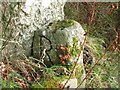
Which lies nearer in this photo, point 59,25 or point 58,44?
point 58,44

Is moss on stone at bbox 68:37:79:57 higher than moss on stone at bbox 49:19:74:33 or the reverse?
the reverse

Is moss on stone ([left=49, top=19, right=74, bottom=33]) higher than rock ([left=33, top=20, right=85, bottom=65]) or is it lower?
higher

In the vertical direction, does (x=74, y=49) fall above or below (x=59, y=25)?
below

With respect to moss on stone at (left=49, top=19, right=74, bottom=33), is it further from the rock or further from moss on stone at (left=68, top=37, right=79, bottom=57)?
moss on stone at (left=68, top=37, right=79, bottom=57)

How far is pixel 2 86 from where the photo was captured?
256cm

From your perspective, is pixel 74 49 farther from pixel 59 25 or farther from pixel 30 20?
pixel 30 20

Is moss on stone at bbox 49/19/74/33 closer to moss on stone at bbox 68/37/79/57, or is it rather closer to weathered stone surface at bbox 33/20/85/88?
weathered stone surface at bbox 33/20/85/88

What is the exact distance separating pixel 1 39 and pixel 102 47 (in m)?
1.74

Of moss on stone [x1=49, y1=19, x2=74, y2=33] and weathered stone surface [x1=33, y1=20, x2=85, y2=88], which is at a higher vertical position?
moss on stone [x1=49, y1=19, x2=74, y2=33]

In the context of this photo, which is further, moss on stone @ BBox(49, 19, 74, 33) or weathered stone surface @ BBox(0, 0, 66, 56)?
moss on stone @ BBox(49, 19, 74, 33)

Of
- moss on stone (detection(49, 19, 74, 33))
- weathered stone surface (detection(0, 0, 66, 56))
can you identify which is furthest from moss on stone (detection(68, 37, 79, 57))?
weathered stone surface (detection(0, 0, 66, 56))

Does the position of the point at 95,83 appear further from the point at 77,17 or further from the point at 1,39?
the point at 77,17

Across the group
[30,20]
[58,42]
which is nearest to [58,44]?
[58,42]

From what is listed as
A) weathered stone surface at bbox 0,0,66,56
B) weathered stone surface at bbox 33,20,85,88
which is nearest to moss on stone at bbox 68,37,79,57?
weathered stone surface at bbox 33,20,85,88
